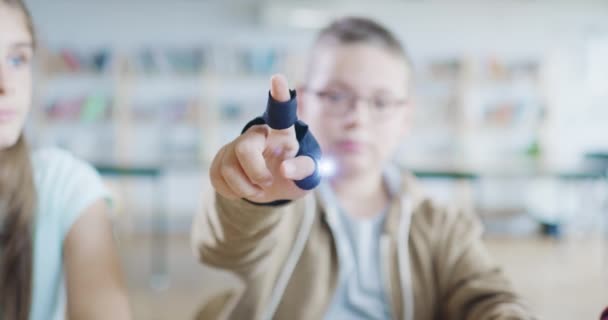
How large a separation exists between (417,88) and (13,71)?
12.7 ft

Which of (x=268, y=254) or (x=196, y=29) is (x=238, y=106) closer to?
(x=196, y=29)

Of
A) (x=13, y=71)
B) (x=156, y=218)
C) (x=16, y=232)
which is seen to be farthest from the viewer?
(x=156, y=218)

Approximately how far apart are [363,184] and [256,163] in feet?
1.44

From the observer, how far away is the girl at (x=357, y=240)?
0.62 meters

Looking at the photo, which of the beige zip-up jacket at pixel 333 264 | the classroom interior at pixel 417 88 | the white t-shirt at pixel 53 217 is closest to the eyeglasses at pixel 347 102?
the beige zip-up jacket at pixel 333 264

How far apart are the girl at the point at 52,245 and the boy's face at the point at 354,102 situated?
0.33 metres

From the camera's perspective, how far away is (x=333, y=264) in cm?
67

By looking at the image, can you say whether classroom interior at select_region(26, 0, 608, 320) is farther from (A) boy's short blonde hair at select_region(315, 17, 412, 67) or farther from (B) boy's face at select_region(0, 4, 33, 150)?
(B) boy's face at select_region(0, 4, 33, 150)

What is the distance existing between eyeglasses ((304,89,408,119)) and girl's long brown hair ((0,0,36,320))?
389 mm

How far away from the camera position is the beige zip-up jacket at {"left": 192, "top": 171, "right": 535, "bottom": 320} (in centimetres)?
59

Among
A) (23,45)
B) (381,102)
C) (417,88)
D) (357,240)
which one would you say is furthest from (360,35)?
(417,88)

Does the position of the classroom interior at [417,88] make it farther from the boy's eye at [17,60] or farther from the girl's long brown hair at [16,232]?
the boy's eye at [17,60]

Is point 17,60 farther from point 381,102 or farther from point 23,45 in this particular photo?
point 381,102

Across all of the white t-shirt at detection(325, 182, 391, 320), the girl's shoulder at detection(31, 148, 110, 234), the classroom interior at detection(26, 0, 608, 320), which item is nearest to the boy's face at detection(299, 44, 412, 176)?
the white t-shirt at detection(325, 182, 391, 320)
